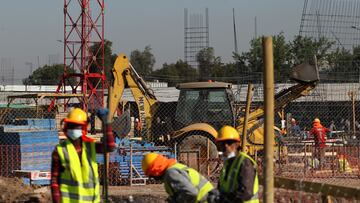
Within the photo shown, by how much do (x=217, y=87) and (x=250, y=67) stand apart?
44712 millimetres

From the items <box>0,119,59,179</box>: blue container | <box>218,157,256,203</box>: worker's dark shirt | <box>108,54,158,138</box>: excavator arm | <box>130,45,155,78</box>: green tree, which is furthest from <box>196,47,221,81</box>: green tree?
<box>218,157,256,203</box>: worker's dark shirt

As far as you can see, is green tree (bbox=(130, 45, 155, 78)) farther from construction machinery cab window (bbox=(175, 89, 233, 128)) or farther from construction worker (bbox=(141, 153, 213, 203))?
construction worker (bbox=(141, 153, 213, 203))

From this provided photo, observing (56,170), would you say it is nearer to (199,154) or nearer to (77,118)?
(77,118)

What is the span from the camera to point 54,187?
23.3 feet

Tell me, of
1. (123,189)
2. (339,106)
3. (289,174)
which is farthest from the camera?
(339,106)

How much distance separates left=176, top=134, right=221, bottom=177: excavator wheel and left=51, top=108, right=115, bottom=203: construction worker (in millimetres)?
9167

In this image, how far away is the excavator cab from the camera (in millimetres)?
18703

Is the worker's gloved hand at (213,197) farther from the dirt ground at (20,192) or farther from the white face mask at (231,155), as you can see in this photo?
the dirt ground at (20,192)

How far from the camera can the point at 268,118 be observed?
6840mm

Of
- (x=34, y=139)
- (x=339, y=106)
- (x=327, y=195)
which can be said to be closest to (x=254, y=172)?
(x=327, y=195)

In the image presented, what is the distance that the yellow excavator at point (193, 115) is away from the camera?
17.9 metres

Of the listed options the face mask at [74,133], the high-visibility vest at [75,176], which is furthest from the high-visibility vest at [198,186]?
the face mask at [74,133]

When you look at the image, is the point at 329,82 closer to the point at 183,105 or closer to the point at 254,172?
the point at 183,105

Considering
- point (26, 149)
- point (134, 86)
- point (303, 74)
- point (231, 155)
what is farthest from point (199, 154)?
point (231, 155)
